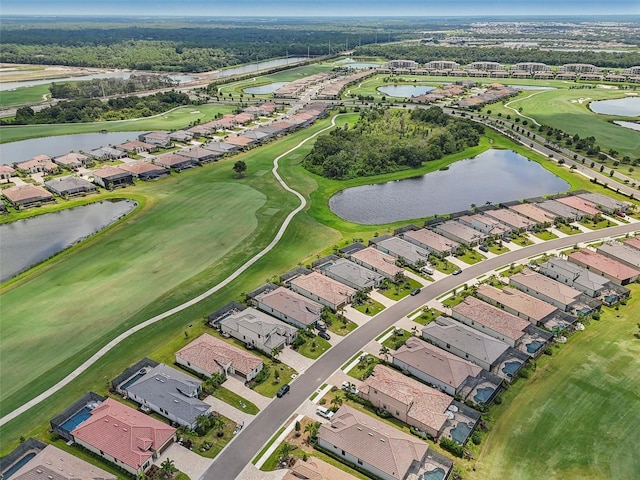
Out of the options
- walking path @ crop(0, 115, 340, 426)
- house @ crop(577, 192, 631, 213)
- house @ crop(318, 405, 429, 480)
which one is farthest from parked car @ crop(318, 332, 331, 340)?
house @ crop(577, 192, 631, 213)

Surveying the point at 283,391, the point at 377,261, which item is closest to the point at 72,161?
the point at 377,261

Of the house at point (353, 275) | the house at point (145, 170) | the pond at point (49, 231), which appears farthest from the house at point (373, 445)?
the house at point (145, 170)

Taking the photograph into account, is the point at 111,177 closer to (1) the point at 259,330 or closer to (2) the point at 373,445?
(1) the point at 259,330

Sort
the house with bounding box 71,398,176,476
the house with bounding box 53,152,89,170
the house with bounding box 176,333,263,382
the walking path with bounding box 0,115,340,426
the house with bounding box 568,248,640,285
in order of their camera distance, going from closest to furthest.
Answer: the house with bounding box 71,398,176,476 < the walking path with bounding box 0,115,340,426 < the house with bounding box 176,333,263,382 < the house with bounding box 568,248,640,285 < the house with bounding box 53,152,89,170

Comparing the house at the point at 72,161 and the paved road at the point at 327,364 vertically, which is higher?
the house at the point at 72,161

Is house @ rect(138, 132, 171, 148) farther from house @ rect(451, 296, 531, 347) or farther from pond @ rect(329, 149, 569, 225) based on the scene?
house @ rect(451, 296, 531, 347)

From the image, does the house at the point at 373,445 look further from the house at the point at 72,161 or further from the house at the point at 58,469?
the house at the point at 72,161
